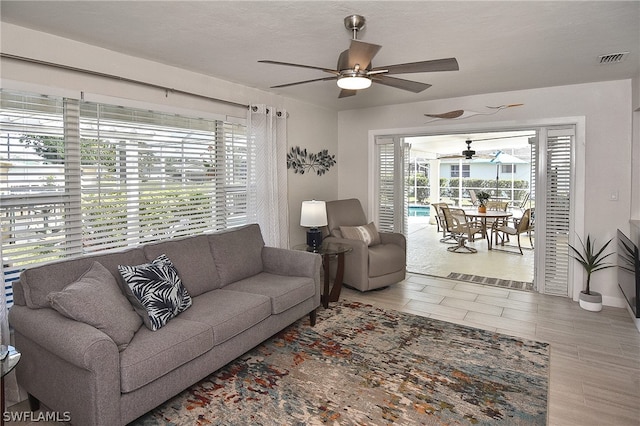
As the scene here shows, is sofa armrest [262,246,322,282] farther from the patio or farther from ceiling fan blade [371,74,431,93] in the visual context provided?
the patio

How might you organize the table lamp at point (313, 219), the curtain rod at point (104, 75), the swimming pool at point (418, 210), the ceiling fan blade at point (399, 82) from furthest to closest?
the swimming pool at point (418, 210)
the table lamp at point (313, 219)
the ceiling fan blade at point (399, 82)
the curtain rod at point (104, 75)

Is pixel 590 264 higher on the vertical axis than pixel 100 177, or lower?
lower

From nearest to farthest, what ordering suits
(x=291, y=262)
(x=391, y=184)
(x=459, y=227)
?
(x=291, y=262) → (x=391, y=184) → (x=459, y=227)

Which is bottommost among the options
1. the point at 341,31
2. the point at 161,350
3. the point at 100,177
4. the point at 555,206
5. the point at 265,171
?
the point at 161,350

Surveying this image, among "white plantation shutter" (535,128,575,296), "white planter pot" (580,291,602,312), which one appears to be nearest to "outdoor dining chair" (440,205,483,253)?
"white plantation shutter" (535,128,575,296)

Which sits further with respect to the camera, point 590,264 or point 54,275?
point 590,264

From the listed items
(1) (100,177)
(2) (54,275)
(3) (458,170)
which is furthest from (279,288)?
(3) (458,170)

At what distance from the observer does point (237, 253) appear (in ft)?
11.8

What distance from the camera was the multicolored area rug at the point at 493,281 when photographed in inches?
196

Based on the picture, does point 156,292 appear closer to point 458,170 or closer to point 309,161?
point 309,161

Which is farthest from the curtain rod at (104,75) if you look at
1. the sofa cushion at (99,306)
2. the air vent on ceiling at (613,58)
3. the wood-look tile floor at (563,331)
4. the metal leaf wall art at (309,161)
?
the air vent on ceiling at (613,58)

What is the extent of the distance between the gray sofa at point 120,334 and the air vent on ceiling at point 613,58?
11.1 ft

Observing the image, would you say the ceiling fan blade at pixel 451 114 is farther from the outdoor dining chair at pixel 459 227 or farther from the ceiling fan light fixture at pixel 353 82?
the outdoor dining chair at pixel 459 227

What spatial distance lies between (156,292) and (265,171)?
221cm
